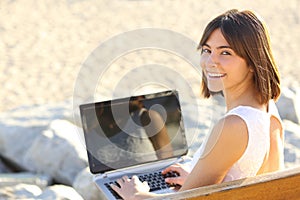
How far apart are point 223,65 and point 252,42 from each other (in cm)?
10

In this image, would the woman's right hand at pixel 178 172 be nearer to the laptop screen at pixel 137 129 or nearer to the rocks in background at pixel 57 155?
the laptop screen at pixel 137 129

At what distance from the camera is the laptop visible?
2219 millimetres

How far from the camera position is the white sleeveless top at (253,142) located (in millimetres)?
1744

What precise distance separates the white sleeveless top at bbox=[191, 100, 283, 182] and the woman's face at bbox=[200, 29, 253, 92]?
87 mm

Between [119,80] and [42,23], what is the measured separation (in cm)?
161

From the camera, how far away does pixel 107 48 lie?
6266mm

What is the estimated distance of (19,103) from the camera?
17.2ft

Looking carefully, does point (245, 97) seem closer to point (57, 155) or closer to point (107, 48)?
point (57, 155)

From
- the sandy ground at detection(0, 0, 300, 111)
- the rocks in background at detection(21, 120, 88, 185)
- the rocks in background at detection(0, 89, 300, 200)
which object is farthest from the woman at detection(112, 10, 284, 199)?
the sandy ground at detection(0, 0, 300, 111)

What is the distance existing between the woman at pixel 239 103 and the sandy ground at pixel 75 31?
11.4 ft

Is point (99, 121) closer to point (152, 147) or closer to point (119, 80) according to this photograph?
point (152, 147)

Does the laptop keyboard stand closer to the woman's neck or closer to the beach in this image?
the woman's neck

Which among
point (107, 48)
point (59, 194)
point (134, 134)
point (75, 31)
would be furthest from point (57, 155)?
point (75, 31)

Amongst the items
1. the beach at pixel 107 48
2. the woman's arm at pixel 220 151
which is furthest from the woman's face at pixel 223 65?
the beach at pixel 107 48
